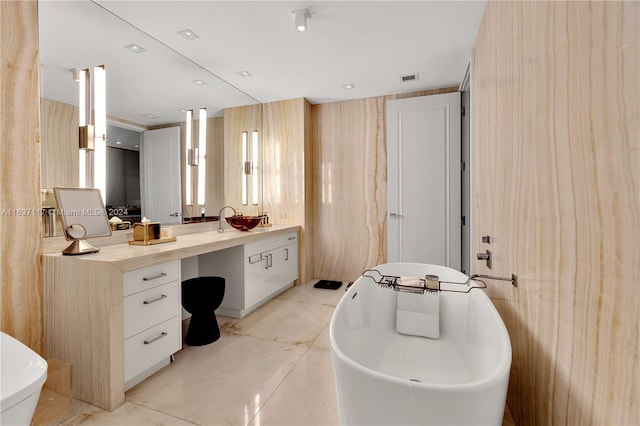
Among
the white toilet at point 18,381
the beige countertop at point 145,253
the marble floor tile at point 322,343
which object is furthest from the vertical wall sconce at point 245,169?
the white toilet at point 18,381

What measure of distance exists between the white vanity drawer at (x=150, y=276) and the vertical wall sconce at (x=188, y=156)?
3.27ft

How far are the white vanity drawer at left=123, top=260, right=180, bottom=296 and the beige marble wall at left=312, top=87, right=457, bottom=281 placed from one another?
2.25 meters

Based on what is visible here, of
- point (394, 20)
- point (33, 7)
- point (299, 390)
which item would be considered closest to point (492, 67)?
point (394, 20)

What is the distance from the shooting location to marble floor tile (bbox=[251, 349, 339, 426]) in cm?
145

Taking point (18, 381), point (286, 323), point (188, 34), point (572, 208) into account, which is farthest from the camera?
point (286, 323)

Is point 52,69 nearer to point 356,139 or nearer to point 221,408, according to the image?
point 221,408

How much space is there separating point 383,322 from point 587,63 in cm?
159

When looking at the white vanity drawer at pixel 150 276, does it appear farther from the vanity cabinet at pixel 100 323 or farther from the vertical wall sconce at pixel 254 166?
the vertical wall sconce at pixel 254 166

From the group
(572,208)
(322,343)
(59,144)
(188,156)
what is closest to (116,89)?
(59,144)

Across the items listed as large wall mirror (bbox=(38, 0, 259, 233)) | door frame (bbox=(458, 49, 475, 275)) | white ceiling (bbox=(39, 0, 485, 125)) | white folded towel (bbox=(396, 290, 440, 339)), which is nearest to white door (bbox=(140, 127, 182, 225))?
large wall mirror (bbox=(38, 0, 259, 233))

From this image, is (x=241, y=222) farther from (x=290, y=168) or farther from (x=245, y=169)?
(x=290, y=168)

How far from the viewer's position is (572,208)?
2.72ft

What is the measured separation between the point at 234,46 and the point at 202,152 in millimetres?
1081

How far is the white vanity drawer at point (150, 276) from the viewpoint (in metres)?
1.62
